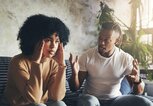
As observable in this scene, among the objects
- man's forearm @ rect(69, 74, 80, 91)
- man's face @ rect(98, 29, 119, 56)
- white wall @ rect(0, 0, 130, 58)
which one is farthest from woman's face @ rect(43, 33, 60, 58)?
white wall @ rect(0, 0, 130, 58)

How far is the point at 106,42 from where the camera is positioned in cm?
203

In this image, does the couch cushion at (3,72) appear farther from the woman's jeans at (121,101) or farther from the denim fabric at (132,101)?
the denim fabric at (132,101)

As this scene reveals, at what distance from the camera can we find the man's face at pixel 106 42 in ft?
6.64

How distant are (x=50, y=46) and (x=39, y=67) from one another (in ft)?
0.62

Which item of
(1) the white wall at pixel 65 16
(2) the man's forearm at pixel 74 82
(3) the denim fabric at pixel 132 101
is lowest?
(3) the denim fabric at pixel 132 101

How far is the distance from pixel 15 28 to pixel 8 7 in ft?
0.66

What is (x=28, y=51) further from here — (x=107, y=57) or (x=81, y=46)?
(x=81, y=46)

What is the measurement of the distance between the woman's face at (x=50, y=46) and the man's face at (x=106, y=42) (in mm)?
389

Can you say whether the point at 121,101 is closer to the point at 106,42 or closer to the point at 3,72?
the point at 106,42

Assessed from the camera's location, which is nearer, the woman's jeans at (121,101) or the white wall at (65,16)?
the woman's jeans at (121,101)

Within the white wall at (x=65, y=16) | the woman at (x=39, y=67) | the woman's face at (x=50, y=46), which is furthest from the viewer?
the white wall at (x=65, y=16)

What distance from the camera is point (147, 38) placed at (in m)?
3.57

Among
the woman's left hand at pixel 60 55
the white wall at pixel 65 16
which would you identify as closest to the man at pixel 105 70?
the woman's left hand at pixel 60 55

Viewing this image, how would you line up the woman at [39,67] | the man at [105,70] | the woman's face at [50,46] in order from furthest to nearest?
the man at [105,70], the woman's face at [50,46], the woman at [39,67]
